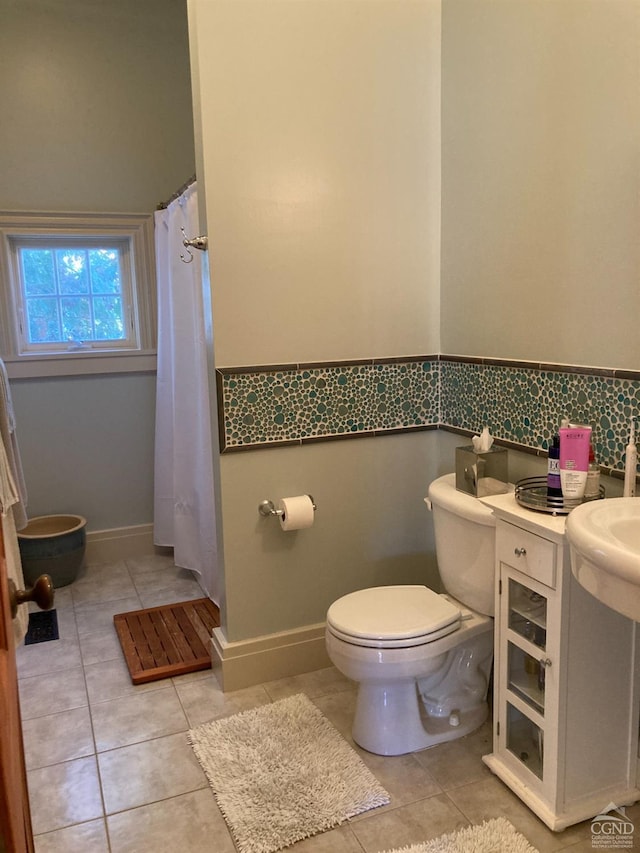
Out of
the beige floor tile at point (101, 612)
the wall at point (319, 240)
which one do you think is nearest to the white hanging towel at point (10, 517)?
the beige floor tile at point (101, 612)

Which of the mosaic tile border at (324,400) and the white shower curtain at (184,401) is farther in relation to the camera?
the white shower curtain at (184,401)

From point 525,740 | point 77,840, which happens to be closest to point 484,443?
point 525,740

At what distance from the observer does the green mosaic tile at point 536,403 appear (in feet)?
5.87

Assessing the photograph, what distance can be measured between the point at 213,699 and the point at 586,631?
1.30 meters

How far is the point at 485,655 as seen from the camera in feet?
6.95

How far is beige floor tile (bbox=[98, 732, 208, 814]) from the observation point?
1874mm

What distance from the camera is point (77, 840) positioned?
172cm

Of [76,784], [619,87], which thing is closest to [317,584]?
[76,784]

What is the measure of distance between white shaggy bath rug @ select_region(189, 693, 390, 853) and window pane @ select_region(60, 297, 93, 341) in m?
2.21

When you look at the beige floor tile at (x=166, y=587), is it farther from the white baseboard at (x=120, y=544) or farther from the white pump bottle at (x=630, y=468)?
the white pump bottle at (x=630, y=468)

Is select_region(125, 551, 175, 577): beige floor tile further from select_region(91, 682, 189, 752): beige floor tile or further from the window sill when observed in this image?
select_region(91, 682, 189, 752): beige floor tile

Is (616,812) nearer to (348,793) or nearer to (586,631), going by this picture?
(586,631)

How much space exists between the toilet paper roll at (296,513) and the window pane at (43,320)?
6.23ft

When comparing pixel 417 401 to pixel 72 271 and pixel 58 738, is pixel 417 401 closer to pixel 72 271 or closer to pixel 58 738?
pixel 58 738
